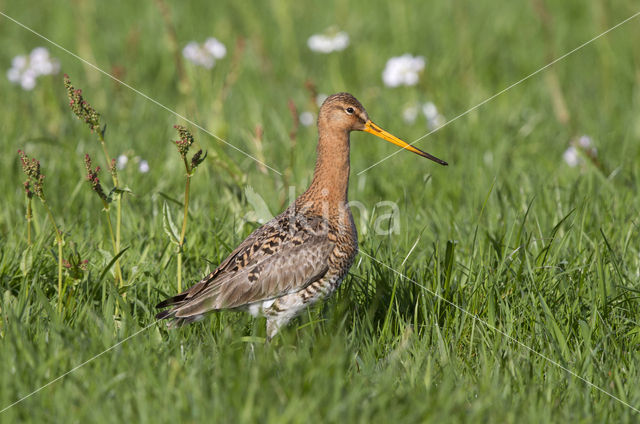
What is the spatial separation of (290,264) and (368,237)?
1005 millimetres

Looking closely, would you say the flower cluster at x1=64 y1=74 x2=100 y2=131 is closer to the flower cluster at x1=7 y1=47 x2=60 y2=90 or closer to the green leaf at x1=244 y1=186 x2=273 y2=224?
the green leaf at x1=244 y1=186 x2=273 y2=224

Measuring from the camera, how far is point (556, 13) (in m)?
11.2

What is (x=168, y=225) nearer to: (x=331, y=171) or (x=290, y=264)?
(x=290, y=264)

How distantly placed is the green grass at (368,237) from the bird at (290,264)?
0.14 metres

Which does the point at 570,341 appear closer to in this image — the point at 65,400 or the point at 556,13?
the point at 65,400

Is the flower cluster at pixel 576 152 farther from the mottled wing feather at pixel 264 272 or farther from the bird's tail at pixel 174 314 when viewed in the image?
the bird's tail at pixel 174 314

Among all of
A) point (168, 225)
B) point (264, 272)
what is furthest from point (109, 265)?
point (264, 272)

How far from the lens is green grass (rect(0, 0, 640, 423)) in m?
3.48

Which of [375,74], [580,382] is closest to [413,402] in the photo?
[580,382]

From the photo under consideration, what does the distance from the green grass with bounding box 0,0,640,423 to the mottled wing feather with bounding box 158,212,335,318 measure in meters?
0.17

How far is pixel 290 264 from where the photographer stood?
170 inches

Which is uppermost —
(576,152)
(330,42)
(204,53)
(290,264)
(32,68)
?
(330,42)

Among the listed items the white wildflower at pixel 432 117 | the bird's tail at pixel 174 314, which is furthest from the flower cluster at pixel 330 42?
the bird's tail at pixel 174 314

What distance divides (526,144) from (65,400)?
210 inches
